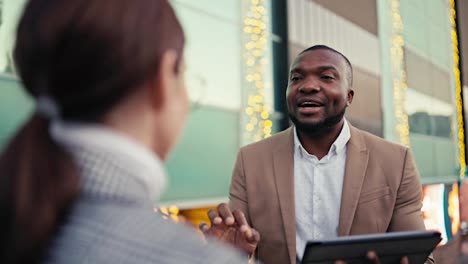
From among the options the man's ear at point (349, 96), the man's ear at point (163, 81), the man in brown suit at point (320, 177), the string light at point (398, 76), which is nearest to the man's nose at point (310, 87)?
the man in brown suit at point (320, 177)

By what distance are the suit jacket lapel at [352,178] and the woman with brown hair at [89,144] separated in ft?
3.37

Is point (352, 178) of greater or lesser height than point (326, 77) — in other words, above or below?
below

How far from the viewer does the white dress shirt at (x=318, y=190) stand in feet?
5.58

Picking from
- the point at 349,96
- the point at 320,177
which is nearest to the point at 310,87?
the point at 349,96

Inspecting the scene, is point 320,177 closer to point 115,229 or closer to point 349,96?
point 349,96

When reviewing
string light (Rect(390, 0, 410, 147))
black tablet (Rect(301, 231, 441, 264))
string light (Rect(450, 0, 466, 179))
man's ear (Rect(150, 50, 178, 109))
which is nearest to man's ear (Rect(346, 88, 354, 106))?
black tablet (Rect(301, 231, 441, 264))

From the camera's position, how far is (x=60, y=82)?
0.65 m

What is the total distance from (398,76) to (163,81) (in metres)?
8.87

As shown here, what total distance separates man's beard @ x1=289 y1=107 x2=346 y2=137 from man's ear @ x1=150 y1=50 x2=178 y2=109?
1105 mm

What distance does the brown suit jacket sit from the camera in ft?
5.43

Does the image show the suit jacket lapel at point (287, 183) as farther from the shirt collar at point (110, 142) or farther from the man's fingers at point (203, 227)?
the shirt collar at point (110, 142)

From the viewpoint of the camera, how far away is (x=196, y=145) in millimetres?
4453

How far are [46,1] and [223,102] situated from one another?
4.14 meters

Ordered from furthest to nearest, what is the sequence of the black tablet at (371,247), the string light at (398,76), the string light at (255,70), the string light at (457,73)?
the string light at (457,73), the string light at (398,76), the string light at (255,70), the black tablet at (371,247)
